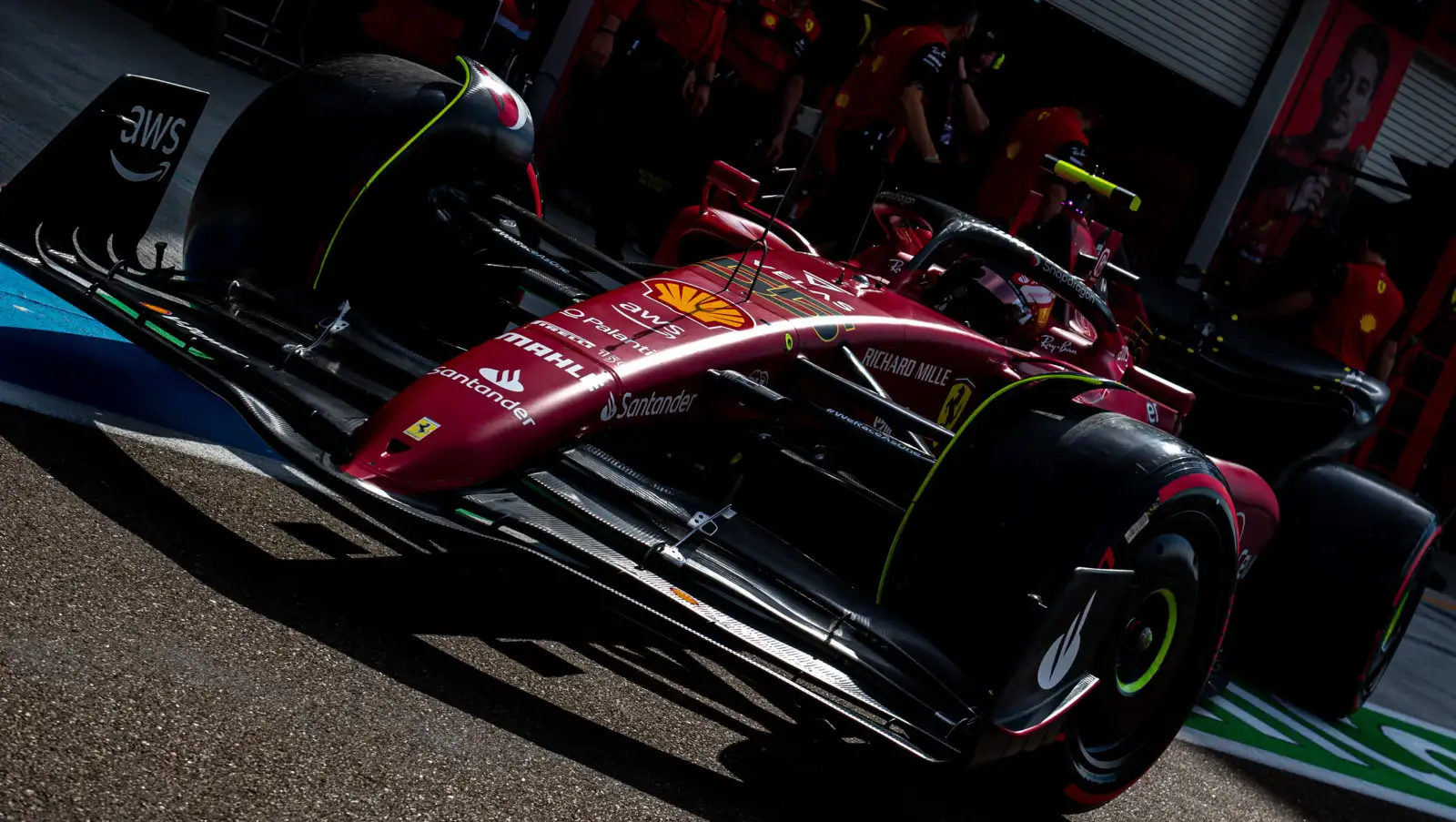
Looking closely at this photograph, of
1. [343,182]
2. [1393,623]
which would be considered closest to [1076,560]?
[343,182]

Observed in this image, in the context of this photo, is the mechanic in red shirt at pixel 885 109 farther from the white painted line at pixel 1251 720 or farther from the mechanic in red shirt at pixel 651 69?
the white painted line at pixel 1251 720

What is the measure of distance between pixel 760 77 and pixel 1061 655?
6.83 metres

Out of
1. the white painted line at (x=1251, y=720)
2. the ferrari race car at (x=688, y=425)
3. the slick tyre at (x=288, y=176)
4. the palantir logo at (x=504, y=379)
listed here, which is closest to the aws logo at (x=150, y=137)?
the ferrari race car at (x=688, y=425)

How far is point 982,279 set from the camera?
15.3ft

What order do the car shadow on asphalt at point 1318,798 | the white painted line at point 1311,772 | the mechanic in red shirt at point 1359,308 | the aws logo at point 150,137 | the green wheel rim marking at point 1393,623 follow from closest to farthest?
the aws logo at point 150,137, the car shadow on asphalt at point 1318,798, the white painted line at point 1311,772, the green wheel rim marking at point 1393,623, the mechanic in red shirt at point 1359,308

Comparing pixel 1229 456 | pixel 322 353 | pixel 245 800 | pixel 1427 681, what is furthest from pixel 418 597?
pixel 1427 681

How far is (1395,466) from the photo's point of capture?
43.2ft

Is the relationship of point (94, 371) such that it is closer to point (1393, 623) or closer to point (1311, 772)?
point (1311, 772)

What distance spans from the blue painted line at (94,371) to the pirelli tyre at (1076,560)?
1798 mm

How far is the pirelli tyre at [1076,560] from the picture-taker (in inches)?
120

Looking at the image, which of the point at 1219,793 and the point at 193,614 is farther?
the point at 1219,793

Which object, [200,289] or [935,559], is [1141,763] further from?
[200,289]

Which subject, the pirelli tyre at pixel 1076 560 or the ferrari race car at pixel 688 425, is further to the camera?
the pirelli tyre at pixel 1076 560

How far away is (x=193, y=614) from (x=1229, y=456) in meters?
4.90
